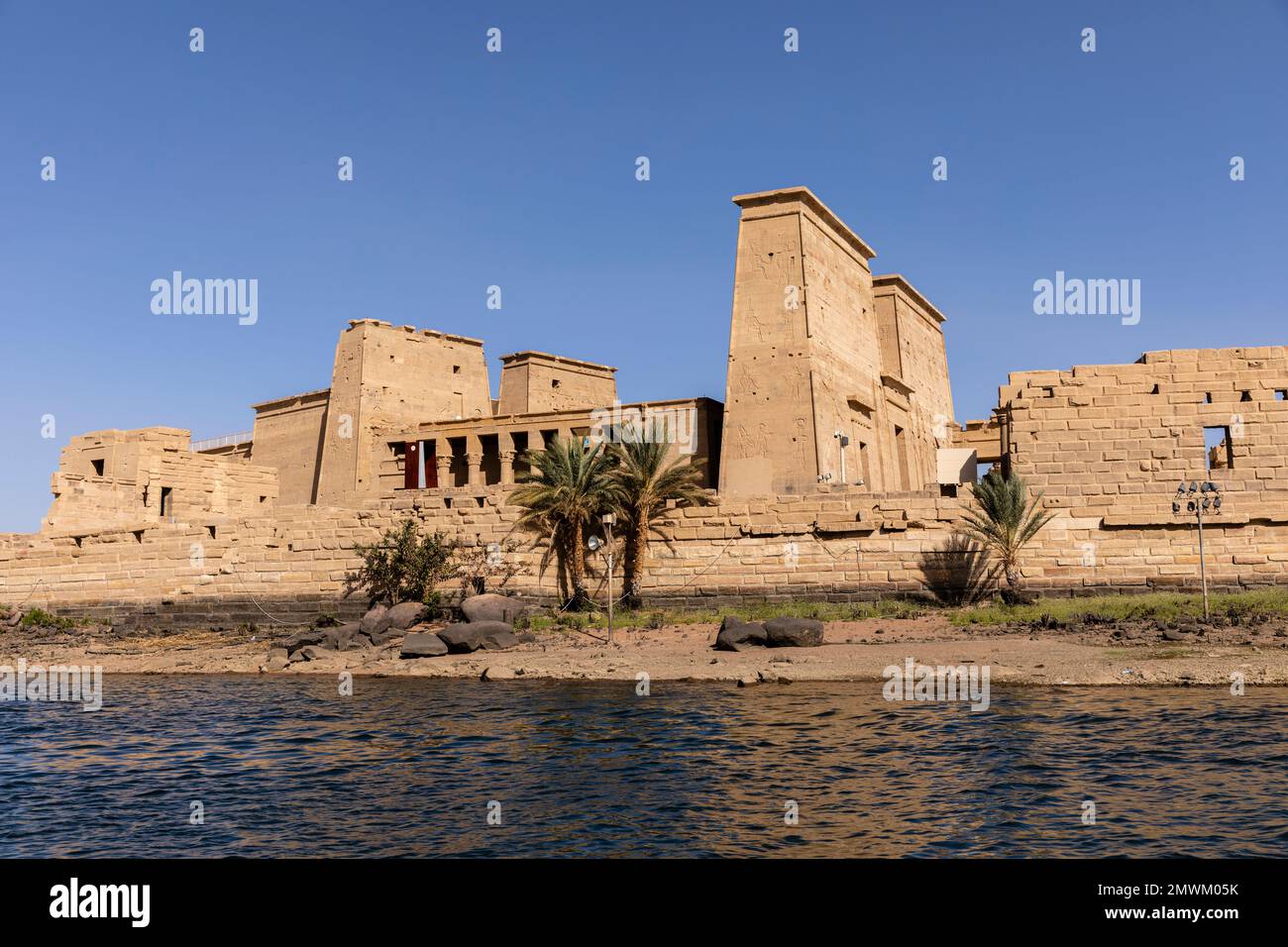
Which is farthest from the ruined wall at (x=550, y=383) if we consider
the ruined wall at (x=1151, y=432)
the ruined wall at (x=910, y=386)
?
the ruined wall at (x=1151, y=432)

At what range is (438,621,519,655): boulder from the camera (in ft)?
68.1

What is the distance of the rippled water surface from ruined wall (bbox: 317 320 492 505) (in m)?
21.6

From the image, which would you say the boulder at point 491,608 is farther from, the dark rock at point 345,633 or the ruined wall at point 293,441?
the ruined wall at point 293,441

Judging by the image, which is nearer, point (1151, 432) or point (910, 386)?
point (1151, 432)

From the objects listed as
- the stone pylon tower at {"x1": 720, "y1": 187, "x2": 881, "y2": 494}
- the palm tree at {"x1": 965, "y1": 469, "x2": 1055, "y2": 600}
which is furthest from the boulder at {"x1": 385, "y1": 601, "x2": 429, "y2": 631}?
the palm tree at {"x1": 965, "y1": 469, "x2": 1055, "y2": 600}

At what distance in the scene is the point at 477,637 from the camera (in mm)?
20844

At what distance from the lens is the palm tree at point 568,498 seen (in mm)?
24031

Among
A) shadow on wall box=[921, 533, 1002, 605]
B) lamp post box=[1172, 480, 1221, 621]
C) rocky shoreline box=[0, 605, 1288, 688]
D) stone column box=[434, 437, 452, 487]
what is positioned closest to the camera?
rocky shoreline box=[0, 605, 1288, 688]

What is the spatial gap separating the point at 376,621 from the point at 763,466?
10608 mm

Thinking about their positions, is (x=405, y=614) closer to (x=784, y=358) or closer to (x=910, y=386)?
(x=784, y=358)

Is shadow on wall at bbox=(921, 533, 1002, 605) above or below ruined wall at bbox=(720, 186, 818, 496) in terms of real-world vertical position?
below

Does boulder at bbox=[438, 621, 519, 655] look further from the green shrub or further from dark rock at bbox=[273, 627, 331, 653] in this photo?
Result: the green shrub

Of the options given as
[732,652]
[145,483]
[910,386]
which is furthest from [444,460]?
[732,652]

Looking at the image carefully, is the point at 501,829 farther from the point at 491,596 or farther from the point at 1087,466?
the point at 1087,466
